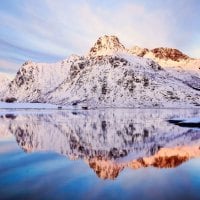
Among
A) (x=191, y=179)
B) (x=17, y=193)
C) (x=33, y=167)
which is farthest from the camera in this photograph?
(x=33, y=167)

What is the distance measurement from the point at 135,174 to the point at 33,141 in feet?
50.9

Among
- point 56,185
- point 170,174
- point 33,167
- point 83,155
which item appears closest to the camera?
point 56,185

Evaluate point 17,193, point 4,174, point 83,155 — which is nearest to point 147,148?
point 83,155

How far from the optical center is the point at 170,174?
1745cm

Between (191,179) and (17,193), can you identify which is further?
(191,179)

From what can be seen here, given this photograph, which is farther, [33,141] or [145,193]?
[33,141]

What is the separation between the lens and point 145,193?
13508 millimetres

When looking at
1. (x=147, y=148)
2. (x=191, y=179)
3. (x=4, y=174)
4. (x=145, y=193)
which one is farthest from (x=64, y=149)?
(x=145, y=193)

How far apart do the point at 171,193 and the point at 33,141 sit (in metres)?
19.5

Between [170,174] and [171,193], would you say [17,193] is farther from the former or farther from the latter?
[170,174]

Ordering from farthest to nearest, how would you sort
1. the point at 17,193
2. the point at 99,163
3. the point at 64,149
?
the point at 64,149 → the point at 99,163 → the point at 17,193

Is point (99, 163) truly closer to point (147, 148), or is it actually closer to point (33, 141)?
point (147, 148)

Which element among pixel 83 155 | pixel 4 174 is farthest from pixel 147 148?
pixel 4 174

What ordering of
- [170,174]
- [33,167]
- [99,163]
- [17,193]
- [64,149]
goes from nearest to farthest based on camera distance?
[17,193], [170,174], [33,167], [99,163], [64,149]
